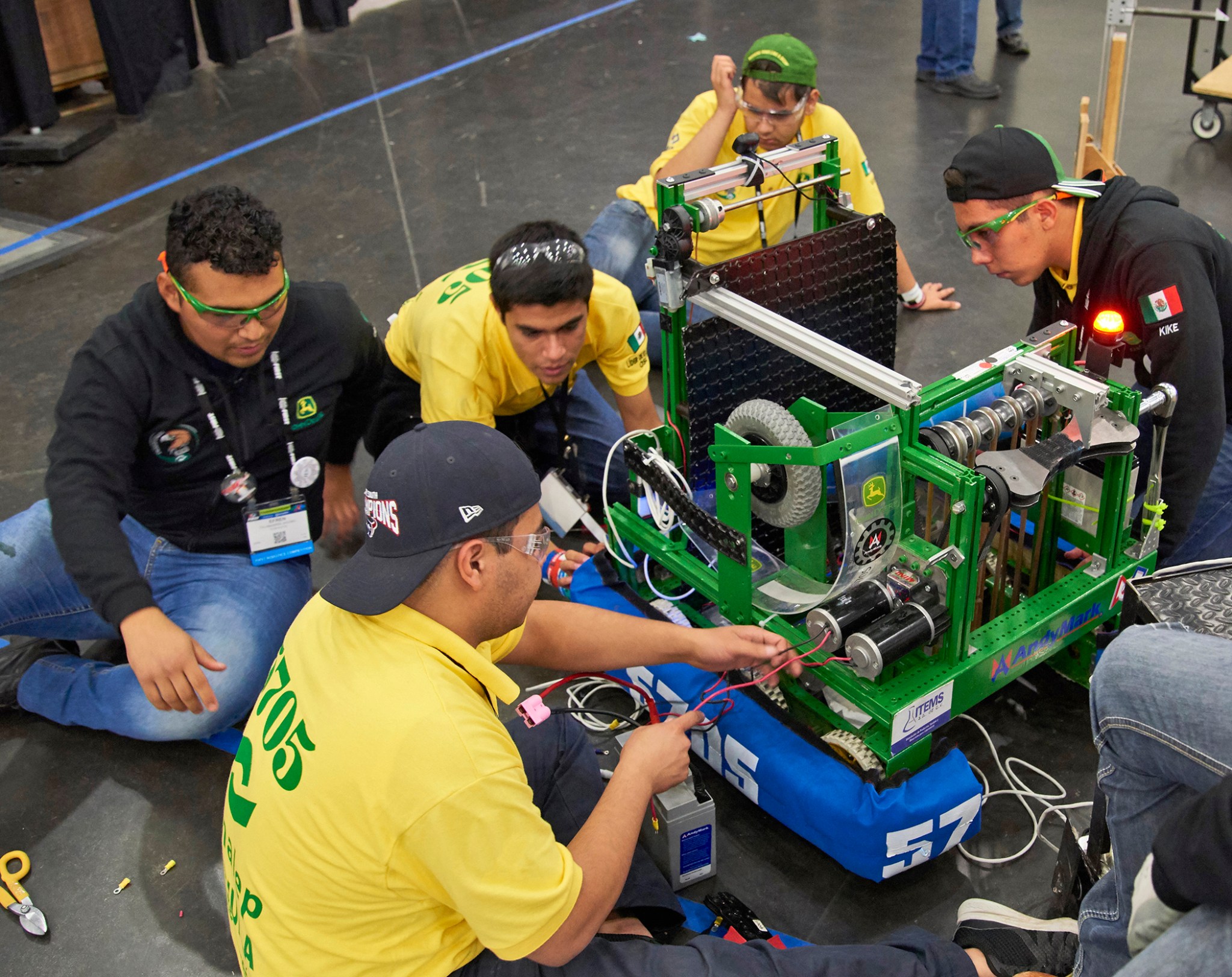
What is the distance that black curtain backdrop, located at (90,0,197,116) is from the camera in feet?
22.6

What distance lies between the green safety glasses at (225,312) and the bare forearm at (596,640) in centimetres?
104

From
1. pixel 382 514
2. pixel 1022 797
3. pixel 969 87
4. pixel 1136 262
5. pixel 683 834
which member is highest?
pixel 382 514

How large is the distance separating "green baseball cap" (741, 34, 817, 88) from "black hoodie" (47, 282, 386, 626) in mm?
1656

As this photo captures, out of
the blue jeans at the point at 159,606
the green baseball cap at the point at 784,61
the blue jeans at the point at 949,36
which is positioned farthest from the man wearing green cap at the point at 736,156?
the blue jeans at the point at 949,36

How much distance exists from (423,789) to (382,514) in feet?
1.45

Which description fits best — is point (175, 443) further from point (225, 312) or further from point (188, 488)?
point (225, 312)

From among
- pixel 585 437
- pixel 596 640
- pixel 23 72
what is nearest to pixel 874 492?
pixel 596 640

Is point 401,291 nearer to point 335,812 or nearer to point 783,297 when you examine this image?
point 783,297

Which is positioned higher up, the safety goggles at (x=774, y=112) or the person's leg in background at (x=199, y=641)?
the safety goggles at (x=774, y=112)

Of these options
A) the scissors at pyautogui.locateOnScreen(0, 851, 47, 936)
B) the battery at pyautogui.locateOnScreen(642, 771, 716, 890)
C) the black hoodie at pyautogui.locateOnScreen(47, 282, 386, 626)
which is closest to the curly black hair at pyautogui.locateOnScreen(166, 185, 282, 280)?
the black hoodie at pyautogui.locateOnScreen(47, 282, 386, 626)

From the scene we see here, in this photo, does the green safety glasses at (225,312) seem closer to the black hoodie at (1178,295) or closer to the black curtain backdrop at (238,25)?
the black hoodie at (1178,295)

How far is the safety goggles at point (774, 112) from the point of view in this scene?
392cm

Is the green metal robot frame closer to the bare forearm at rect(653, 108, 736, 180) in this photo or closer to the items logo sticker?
the items logo sticker

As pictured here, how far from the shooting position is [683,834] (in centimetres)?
248
